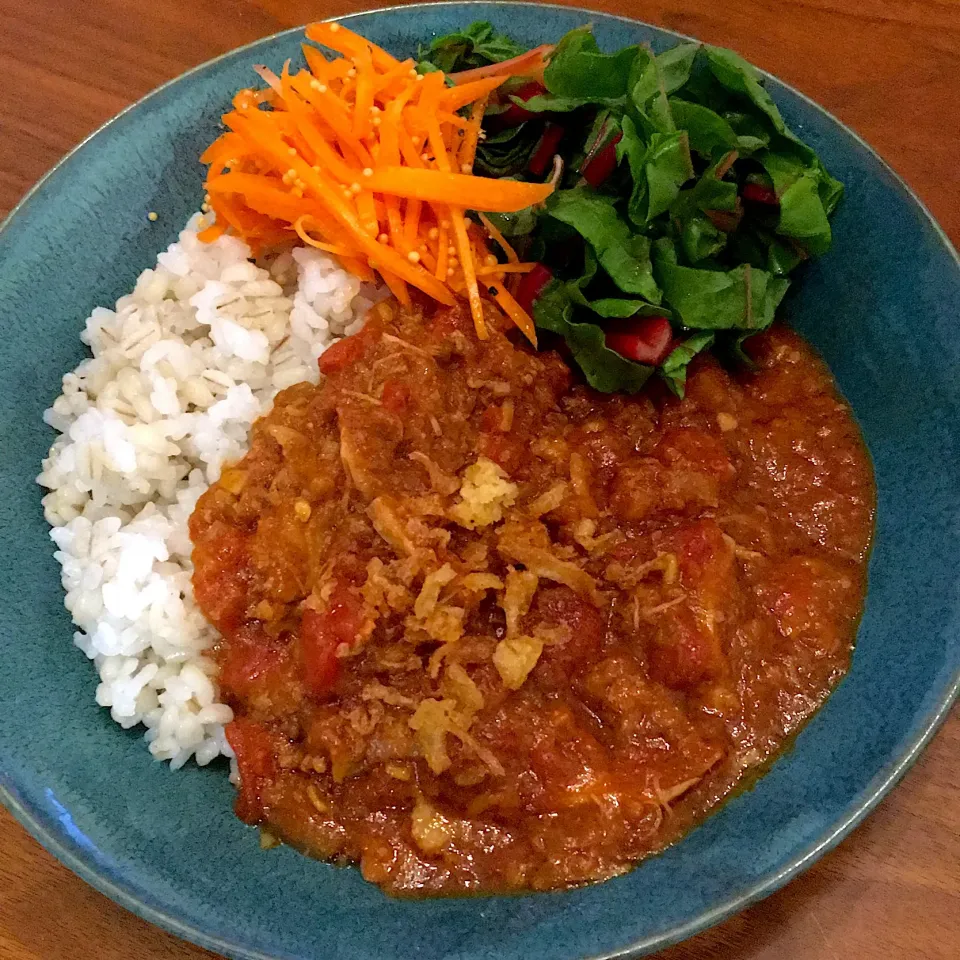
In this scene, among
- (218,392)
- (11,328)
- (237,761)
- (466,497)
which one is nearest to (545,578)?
(466,497)

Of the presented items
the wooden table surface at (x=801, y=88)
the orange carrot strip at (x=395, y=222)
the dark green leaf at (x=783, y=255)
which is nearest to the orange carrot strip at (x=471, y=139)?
the orange carrot strip at (x=395, y=222)

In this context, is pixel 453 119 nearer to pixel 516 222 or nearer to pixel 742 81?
pixel 516 222

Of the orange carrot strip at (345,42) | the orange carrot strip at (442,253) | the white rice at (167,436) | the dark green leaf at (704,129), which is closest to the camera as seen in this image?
the white rice at (167,436)

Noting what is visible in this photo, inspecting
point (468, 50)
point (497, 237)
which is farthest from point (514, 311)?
point (468, 50)

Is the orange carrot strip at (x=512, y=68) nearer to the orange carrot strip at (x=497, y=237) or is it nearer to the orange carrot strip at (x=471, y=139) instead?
the orange carrot strip at (x=471, y=139)

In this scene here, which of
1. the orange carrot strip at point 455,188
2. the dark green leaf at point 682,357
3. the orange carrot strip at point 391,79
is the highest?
the orange carrot strip at point 391,79

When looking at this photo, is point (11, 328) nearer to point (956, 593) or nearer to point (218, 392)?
point (218, 392)

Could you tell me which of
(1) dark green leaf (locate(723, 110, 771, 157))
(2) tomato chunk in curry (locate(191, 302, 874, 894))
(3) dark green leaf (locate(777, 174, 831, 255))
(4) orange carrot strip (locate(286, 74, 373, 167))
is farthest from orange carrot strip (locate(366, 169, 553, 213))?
Answer: (3) dark green leaf (locate(777, 174, 831, 255))
